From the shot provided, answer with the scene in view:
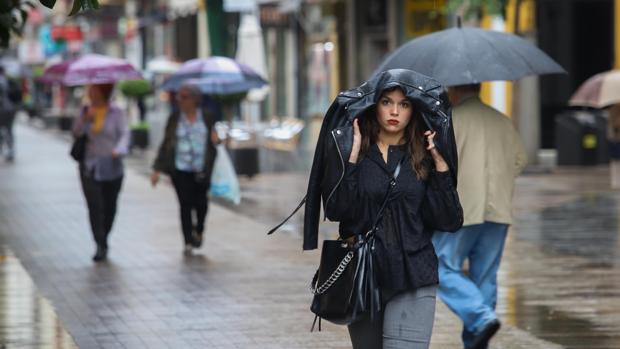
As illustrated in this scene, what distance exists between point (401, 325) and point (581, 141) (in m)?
20.4

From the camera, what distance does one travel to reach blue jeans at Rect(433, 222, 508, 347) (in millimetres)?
8625

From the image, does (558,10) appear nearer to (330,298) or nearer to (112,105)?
(112,105)

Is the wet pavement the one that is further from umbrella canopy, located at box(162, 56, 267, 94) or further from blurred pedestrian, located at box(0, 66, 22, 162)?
blurred pedestrian, located at box(0, 66, 22, 162)

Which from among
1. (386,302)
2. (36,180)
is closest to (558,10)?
(36,180)

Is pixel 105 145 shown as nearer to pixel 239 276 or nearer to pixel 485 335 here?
pixel 239 276

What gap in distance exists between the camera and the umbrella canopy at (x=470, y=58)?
29.9ft

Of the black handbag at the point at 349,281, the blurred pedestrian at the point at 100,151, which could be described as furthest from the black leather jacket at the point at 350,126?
the blurred pedestrian at the point at 100,151

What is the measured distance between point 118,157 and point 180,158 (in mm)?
661

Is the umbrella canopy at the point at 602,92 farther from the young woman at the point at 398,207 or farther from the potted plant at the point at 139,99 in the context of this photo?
the potted plant at the point at 139,99

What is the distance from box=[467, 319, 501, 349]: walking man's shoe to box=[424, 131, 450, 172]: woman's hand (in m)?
2.11

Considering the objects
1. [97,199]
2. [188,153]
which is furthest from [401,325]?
[188,153]

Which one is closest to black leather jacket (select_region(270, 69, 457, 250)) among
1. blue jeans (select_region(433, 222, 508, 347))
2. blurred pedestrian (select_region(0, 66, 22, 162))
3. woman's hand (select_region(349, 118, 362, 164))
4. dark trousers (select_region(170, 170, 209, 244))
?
woman's hand (select_region(349, 118, 362, 164))

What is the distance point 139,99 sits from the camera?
132 feet

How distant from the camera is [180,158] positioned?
48.0ft
